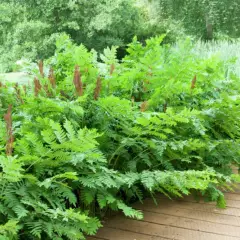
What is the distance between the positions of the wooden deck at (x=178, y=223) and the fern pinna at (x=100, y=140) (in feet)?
0.37

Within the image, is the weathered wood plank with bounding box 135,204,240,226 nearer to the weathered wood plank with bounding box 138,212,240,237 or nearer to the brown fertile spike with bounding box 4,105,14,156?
the weathered wood plank with bounding box 138,212,240,237

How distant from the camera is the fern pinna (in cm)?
196

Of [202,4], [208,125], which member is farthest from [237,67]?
[202,4]

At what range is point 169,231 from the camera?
8.35ft

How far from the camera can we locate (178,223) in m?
2.66

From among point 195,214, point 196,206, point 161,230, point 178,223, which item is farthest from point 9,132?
point 196,206

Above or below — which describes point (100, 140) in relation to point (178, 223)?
above

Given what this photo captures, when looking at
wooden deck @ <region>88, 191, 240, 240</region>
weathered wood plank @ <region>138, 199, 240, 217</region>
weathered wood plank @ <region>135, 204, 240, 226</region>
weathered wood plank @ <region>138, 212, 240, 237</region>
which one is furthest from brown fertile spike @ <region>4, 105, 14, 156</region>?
weathered wood plank @ <region>138, 199, 240, 217</region>

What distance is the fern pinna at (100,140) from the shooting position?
196cm

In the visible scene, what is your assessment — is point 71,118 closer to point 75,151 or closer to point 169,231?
point 75,151

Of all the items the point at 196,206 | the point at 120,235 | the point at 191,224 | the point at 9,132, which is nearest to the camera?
the point at 9,132

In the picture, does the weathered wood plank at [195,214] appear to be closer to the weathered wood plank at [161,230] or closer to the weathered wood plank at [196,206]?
the weathered wood plank at [196,206]

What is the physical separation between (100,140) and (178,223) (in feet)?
Answer: 2.42

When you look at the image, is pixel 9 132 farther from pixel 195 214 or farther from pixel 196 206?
pixel 196 206
